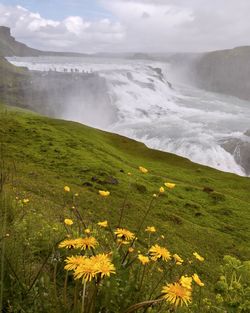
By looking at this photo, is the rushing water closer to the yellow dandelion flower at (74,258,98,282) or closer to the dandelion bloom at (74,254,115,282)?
the dandelion bloom at (74,254,115,282)

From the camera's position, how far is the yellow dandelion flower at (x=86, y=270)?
272cm

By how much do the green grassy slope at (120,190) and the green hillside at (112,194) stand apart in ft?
0.18

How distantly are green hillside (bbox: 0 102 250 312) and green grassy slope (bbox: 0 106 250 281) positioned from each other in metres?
0.05

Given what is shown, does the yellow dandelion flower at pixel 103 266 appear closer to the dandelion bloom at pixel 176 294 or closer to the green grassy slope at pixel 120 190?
the dandelion bloom at pixel 176 294

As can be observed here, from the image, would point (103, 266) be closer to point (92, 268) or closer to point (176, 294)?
point (92, 268)

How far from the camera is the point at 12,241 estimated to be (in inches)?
192

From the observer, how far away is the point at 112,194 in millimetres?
28281

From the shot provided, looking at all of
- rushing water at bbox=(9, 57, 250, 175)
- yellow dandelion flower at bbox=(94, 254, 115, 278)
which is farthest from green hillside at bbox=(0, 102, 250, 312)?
rushing water at bbox=(9, 57, 250, 175)

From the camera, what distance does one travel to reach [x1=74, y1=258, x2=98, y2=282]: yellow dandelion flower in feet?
8.93

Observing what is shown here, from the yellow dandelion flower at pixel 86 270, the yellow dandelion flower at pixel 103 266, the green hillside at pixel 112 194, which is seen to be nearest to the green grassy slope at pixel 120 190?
the green hillside at pixel 112 194

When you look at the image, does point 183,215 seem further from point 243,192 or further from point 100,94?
point 100,94

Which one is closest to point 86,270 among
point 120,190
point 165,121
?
point 120,190

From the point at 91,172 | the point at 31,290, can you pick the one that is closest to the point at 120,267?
the point at 31,290

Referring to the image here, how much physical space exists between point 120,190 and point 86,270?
88.8 feet
